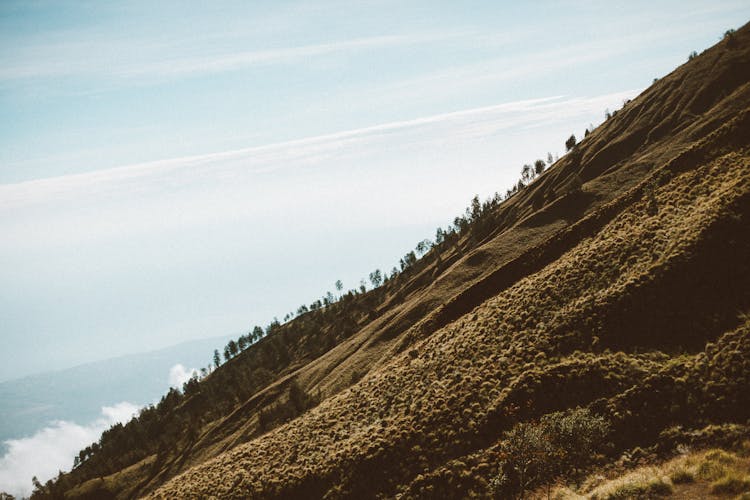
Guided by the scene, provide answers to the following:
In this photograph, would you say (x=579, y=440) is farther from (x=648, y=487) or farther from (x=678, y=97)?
(x=678, y=97)

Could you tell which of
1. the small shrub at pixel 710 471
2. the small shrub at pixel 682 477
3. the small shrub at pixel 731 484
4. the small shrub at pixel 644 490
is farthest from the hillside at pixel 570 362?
the small shrub at pixel 731 484

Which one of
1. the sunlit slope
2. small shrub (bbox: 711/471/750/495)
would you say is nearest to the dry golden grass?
small shrub (bbox: 711/471/750/495)

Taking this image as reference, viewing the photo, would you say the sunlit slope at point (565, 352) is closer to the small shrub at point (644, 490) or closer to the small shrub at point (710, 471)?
the small shrub at point (710, 471)

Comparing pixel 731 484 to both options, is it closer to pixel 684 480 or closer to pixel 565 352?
pixel 684 480

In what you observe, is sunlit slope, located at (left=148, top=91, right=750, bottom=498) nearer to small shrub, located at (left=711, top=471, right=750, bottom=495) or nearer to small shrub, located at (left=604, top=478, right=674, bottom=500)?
small shrub, located at (left=604, top=478, right=674, bottom=500)

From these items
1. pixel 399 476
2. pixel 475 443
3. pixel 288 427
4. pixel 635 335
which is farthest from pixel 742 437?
pixel 288 427

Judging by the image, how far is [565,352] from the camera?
41.1 m

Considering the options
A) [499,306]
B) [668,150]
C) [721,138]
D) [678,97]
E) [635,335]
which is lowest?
[635,335]

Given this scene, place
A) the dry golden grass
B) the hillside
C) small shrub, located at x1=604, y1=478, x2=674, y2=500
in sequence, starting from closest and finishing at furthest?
1. the dry golden grass
2. small shrub, located at x1=604, y1=478, x2=674, y2=500
3. the hillside

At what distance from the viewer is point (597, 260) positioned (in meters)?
50.0

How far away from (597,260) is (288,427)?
45.1 meters

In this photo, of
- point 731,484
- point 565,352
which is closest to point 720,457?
point 731,484

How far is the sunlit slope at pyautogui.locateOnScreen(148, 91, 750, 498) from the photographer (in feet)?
118

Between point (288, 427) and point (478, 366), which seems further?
point (288, 427)
